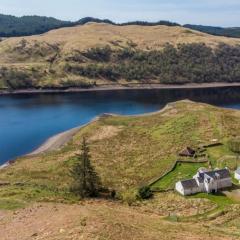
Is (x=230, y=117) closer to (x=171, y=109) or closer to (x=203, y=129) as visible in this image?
(x=203, y=129)

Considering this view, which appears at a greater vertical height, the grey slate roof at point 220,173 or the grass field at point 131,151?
the grey slate roof at point 220,173

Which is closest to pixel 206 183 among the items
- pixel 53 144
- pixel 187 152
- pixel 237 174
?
pixel 237 174

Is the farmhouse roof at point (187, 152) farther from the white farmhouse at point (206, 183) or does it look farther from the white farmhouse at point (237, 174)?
the white farmhouse at point (206, 183)

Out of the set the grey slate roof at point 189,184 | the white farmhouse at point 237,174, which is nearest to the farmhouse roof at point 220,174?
the white farmhouse at point 237,174

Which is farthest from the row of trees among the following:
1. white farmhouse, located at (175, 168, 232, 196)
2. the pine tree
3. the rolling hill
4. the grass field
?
white farmhouse, located at (175, 168, 232, 196)

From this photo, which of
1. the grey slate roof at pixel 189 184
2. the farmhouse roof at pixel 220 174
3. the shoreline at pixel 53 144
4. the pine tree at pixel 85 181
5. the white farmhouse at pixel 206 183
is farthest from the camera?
the shoreline at pixel 53 144

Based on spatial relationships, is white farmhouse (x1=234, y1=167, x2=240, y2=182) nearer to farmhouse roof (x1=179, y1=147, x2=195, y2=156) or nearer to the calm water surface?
farmhouse roof (x1=179, y1=147, x2=195, y2=156)

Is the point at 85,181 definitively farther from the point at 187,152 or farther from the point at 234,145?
the point at 234,145

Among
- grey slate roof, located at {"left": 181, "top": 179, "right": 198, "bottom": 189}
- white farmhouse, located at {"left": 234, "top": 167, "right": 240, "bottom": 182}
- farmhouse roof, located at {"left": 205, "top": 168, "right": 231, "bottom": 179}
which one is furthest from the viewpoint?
white farmhouse, located at {"left": 234, "top": 167, "right": 240, "bottom": 182}
